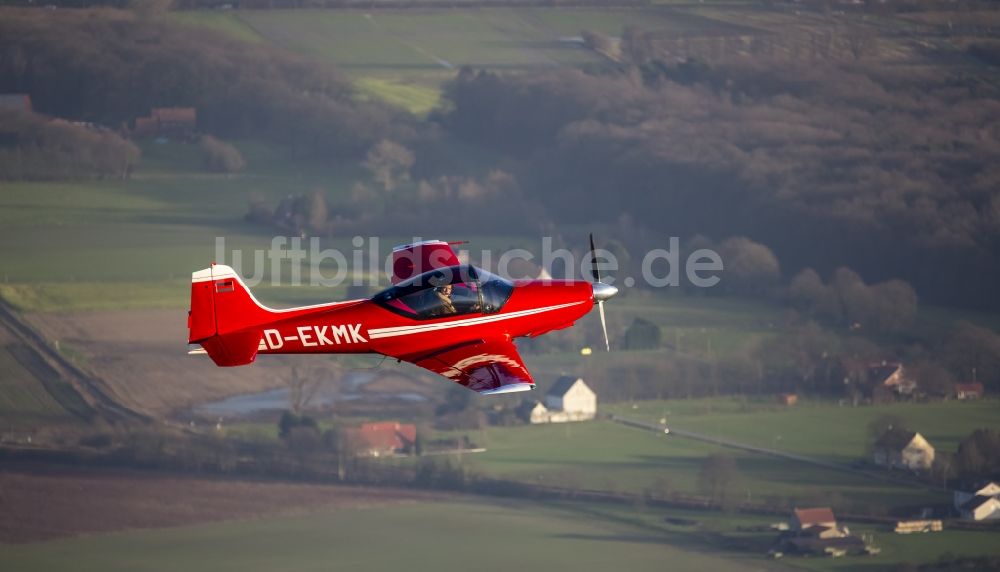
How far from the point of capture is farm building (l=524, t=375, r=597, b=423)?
83.9m

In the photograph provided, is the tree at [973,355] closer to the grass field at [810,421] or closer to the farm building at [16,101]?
the grass field at [810,421]

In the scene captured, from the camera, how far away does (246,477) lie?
79750 millimetres

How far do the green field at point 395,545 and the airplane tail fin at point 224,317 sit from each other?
31.7 meters

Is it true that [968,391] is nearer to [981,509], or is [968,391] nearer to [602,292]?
[981,509]

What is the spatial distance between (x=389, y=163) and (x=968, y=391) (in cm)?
6223

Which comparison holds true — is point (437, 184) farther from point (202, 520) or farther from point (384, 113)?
point (202, 520)

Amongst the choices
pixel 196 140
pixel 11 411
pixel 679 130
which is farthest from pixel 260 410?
pixel 679 130

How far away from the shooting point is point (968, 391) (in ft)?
310

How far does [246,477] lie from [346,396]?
39.2 feet

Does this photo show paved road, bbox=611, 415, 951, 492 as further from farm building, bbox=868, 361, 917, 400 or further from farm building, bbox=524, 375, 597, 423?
farm building, bbox=868, 361, 917, 400

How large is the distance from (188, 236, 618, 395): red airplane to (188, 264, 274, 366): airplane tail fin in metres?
0.02

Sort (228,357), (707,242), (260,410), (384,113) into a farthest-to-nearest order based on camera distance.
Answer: (384,113) → (707,242) → (260,410) → (228,357)

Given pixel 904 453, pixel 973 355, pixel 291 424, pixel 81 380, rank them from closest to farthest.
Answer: pixel 904 453
pixel 291 424
pixel 81 380
pixel 973 355

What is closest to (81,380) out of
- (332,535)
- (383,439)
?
(383,439)
